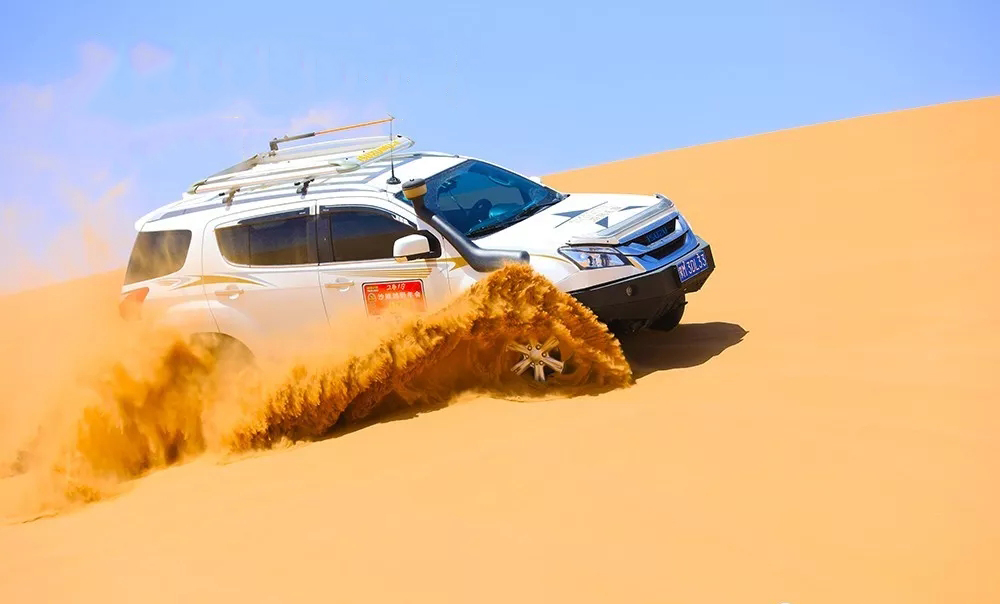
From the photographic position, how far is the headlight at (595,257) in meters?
6.87

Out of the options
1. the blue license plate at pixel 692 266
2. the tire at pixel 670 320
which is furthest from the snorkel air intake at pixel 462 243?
the tire at pixel 670 320

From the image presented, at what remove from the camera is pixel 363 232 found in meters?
7.52

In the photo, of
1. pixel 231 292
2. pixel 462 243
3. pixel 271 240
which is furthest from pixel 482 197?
pixel 231 292

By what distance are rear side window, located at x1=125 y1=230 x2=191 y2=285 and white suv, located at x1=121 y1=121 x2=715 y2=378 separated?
12 millimetres

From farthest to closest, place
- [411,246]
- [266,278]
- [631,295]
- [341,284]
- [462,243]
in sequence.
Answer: [266,278] → [341,284] → [462,243] → [411,246] → [631,295]

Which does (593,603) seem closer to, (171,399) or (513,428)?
(513,428)

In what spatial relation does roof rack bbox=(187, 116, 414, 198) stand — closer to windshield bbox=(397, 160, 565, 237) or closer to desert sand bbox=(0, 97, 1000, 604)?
windshield bbox=(397, 160, 565, 237)

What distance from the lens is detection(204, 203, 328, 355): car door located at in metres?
7.63

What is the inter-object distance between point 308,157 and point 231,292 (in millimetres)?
1624

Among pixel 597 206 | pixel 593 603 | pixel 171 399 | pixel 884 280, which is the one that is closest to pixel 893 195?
pixel 884 280

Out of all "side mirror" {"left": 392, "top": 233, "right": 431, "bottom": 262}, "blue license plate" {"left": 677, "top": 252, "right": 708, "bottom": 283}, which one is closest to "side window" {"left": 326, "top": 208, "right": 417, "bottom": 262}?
"side mirror" {"left": 392, "top": 233, "right": 431, "bottom": 262}

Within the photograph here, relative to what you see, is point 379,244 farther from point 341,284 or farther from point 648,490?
point 648,490

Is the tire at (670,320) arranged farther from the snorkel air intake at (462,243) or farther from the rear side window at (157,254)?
the rear side window at (157,254)

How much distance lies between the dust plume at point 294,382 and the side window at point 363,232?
59cm
